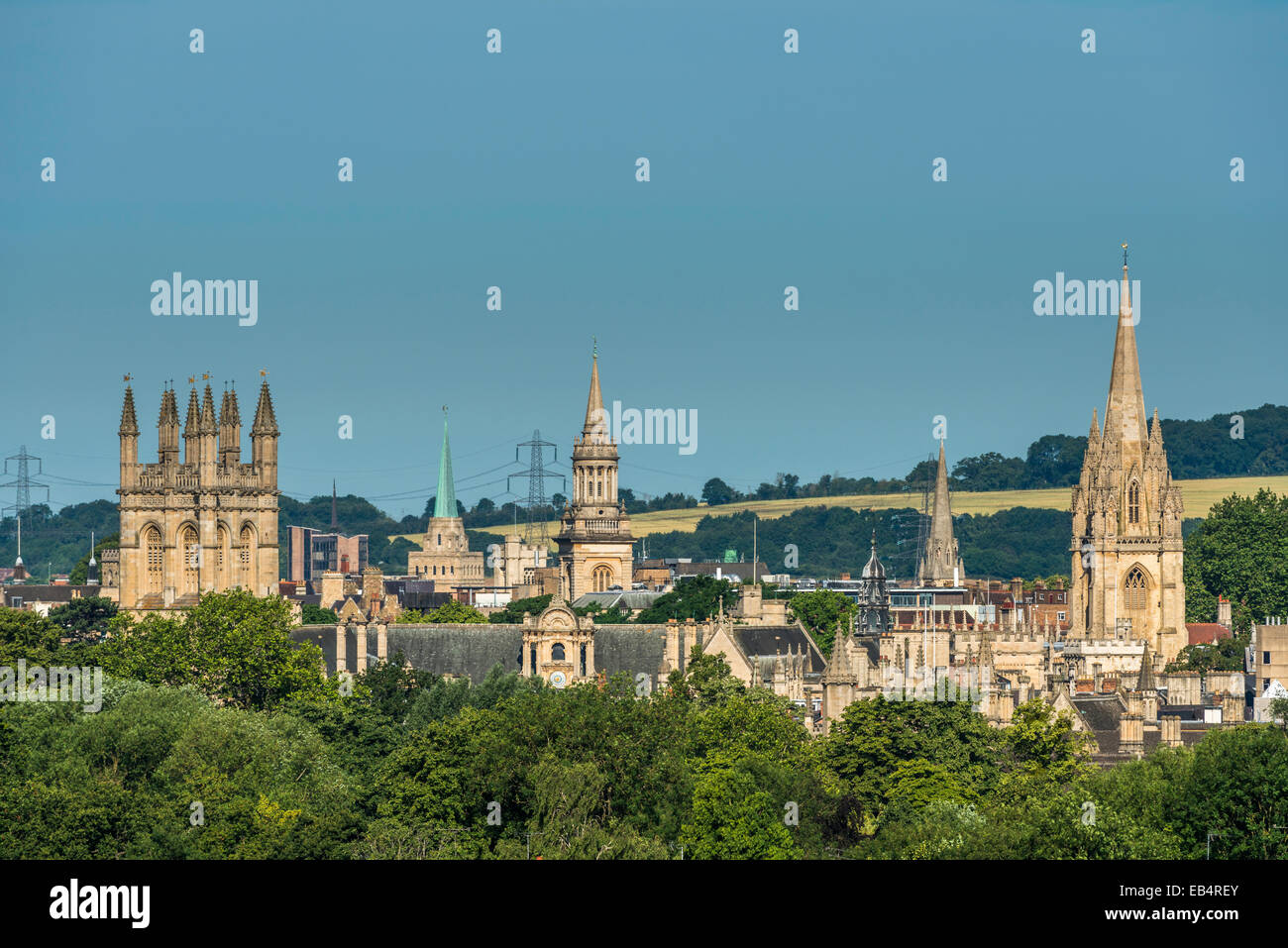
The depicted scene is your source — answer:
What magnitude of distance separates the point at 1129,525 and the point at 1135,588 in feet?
15.3

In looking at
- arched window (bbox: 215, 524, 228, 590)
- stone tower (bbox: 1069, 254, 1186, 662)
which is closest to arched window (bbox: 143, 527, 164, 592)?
arched window (bbox: 215, 524, 228, 590)

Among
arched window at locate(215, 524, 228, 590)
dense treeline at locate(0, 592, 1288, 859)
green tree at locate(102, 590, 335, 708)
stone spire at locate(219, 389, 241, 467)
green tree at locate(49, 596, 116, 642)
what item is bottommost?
dense treeline at locate(0, 592, 1288, 859)

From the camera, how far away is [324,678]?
4860 inches

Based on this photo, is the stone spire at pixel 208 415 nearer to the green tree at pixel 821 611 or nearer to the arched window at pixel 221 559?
the arched window at pixel 221 559

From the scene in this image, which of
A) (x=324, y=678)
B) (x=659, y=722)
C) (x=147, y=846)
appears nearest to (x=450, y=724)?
(x=659, y=722)

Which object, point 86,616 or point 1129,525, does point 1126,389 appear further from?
point 86,616

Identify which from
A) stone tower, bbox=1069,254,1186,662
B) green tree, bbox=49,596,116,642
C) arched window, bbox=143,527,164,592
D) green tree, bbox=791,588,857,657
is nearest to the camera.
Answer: arched window, bbox=143,527,164,592

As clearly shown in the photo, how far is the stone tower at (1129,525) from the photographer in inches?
7362

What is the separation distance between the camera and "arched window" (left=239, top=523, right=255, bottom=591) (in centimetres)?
14762

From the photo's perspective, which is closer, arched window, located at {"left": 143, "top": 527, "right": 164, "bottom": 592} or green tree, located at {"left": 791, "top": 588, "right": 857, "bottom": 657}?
arched window, located at {"left": 143, "top": 527, "right": 164, "bottom": 592}

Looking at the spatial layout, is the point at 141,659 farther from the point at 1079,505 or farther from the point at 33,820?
the point at 1079,505

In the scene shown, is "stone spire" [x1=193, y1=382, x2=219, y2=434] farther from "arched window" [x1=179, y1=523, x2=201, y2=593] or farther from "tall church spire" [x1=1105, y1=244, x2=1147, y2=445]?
"tall church spire" [x1=1105, y1=244, x2=1147, y2=445]

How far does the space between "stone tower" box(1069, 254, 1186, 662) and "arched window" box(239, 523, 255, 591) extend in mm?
65790
